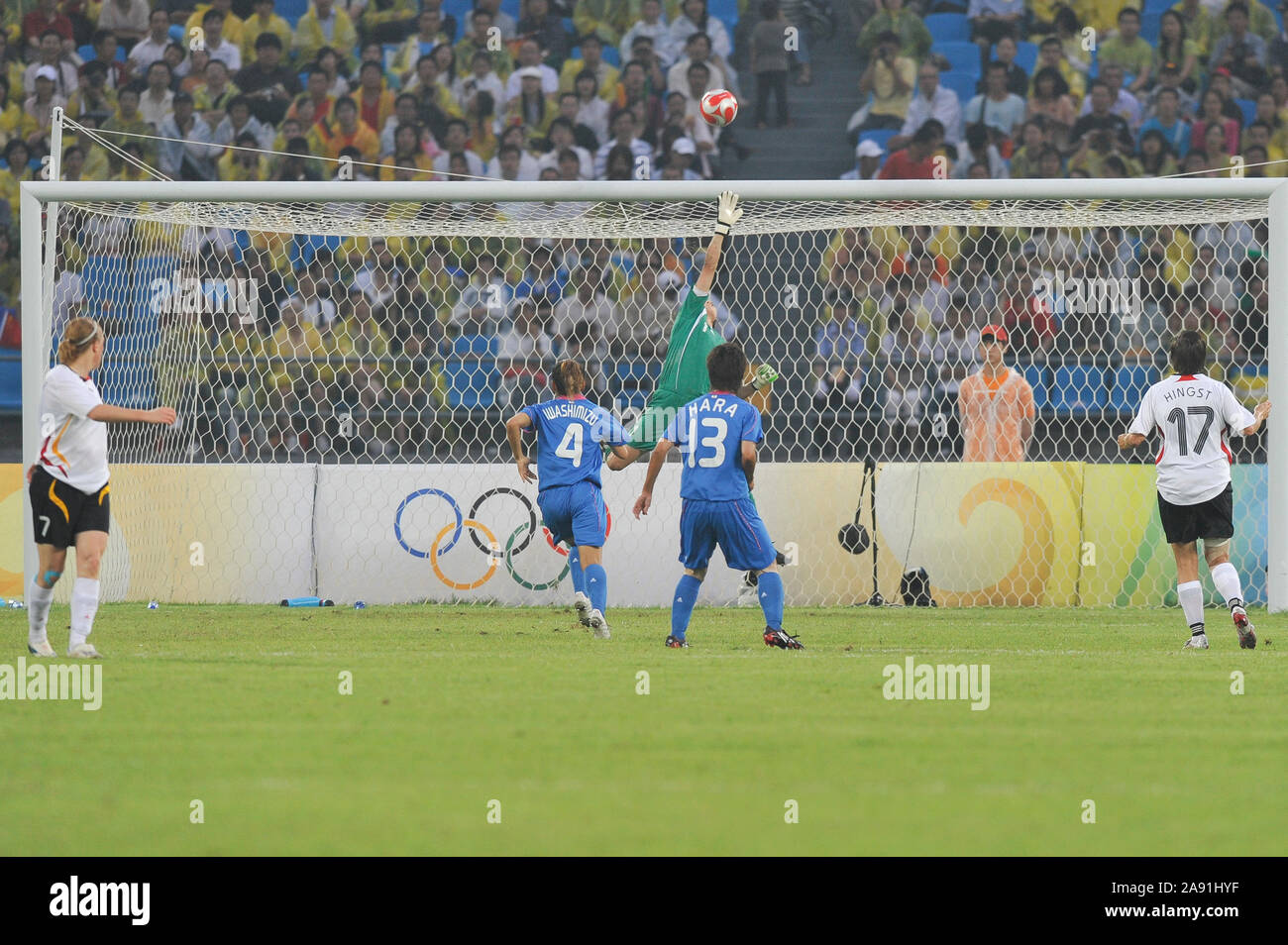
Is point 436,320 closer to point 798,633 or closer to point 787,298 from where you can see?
point 787,298

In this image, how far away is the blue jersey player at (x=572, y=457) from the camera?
1065 cm

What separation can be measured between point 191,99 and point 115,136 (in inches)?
43.7

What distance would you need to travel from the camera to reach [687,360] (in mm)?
11461

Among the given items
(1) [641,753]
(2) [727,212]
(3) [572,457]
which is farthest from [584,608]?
(1) [641,753]

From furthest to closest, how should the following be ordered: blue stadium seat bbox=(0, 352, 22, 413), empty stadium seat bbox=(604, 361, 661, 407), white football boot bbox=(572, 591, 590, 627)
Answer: blue stadium seat bbox=(0, 352, 22, 413), empty stadium seat bbox=(604, 361, 661, 407), white football boot bbox=(572, 591, 590, 627)

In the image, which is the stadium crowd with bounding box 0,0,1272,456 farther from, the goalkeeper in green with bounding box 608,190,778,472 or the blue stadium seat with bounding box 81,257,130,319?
the goalkeeper in green with bounding box 608,190,778,472

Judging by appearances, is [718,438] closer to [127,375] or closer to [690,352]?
[690,352]

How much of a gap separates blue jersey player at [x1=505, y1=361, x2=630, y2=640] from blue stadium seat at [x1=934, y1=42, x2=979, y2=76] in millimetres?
11432

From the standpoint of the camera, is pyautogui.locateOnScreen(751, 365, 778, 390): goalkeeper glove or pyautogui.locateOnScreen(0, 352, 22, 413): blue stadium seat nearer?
pyautogui.locateOnScreen(751, 365, 778, 390): goalkeeper glove

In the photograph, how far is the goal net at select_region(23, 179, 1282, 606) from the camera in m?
12.7

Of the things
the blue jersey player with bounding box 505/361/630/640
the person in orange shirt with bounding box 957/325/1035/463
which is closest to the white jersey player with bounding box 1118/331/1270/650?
the blue jersey player with bounding box 505/361/630/640

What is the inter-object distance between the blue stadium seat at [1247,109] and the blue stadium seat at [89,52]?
45.5 ft

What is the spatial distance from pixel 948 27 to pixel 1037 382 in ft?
23.4

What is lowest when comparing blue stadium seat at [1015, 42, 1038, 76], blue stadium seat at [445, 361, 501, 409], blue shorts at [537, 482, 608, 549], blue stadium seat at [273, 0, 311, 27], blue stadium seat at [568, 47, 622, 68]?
blue shorts at [537, 482, 608, 549]
